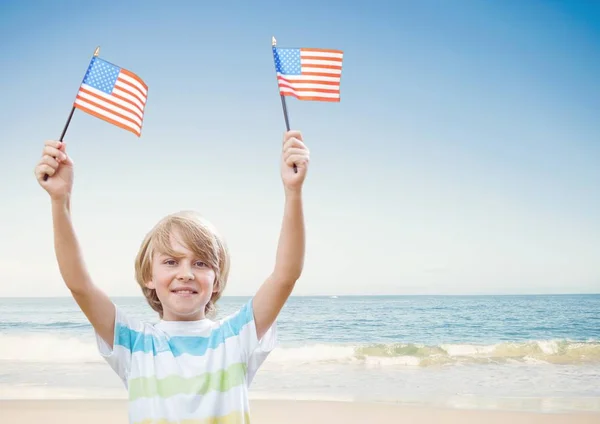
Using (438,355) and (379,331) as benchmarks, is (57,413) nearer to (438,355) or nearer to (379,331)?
(438,355)

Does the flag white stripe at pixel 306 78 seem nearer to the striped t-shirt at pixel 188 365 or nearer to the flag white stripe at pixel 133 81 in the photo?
the flag white stripe at pixel 133 81

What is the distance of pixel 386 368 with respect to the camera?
12148 millimetres

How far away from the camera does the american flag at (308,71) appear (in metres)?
2.98

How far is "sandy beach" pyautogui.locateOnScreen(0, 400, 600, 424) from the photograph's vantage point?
22.2ft

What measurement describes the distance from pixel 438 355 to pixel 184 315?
1232 centimetres

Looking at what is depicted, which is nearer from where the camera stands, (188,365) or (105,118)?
(188,365)

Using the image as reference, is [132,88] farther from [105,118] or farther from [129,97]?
[105,118]

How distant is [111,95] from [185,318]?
137 cm

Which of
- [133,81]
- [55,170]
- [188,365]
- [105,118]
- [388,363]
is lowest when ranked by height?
[388,363]

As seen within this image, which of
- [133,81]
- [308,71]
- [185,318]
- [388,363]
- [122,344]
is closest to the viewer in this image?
[122,344]

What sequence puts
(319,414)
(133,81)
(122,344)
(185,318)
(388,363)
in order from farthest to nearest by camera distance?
(388,363)
(319,414)
(133,81)
(185,318)
(122,344)

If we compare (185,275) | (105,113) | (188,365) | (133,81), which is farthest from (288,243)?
(133,81)

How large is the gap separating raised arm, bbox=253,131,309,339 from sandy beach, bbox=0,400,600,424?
4.89 m

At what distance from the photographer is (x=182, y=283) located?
2213 mm
